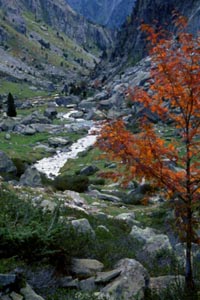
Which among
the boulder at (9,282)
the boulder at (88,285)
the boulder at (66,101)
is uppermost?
the boulder at (66,101)

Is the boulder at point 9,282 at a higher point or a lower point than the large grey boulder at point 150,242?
higher

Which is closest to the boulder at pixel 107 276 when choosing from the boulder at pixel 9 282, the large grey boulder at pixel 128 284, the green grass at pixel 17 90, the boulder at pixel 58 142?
the large grey boulder at pixel 128 284

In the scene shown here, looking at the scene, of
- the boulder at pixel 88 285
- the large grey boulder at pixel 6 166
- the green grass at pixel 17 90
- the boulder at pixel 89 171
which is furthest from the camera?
the green grass at pixel 17 90

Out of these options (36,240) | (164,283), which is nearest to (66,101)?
(164,283)

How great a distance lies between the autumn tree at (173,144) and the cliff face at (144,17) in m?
97.3

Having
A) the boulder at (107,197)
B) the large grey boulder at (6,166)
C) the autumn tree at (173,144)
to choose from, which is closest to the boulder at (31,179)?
the large grey boulder at (6,166)

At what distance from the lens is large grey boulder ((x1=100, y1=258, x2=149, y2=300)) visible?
7746 millimetres

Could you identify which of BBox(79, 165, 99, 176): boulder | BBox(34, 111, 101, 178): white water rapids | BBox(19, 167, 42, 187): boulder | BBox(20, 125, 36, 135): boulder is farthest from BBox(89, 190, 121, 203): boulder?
BBox(20, 125, 36, 135): boulder

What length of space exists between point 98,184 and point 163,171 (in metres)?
20.5

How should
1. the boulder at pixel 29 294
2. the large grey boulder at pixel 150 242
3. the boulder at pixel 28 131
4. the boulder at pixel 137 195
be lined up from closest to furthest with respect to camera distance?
the boulder at pixel 29 294 → the large grey boulder at pixel 150 242 → the boulder at pixel 137 195 → the boulder at pixel 28 131

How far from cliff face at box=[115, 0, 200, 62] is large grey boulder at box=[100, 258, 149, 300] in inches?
3925

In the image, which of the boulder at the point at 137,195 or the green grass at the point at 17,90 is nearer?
the boulder at the point at 137,195

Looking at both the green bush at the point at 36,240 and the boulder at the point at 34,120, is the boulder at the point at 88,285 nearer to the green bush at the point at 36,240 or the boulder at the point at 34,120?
the green bush at the point at 36,240

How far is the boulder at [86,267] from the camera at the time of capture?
8875mm
